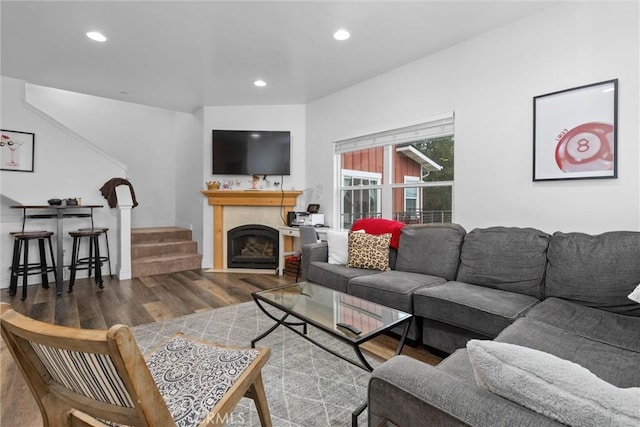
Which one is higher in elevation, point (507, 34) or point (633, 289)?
point (507, 34)

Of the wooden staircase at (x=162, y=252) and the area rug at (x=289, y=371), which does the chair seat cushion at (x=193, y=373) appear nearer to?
the area rug at (x=289, y=371)

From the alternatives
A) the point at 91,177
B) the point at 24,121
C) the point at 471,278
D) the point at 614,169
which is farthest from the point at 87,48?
the point at 614,169

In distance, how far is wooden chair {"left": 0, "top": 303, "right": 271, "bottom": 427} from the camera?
658 millimetres

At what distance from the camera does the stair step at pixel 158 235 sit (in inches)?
195

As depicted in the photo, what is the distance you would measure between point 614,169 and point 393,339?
6.57 ft

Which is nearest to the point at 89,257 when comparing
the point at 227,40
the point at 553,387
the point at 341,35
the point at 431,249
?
the point at 227,40

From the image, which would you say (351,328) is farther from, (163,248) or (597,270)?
(163,248)

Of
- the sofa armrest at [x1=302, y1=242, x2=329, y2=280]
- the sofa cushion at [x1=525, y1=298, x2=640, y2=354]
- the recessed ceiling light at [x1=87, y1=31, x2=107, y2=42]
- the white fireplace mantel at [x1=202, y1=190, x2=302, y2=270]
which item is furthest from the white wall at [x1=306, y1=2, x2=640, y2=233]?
the recessed ceiling light at [x1=87, y1=31, x2=107, y2=42]

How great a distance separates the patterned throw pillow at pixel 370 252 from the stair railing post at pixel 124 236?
327cm

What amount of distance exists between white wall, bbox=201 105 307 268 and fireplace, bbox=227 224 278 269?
384 mm

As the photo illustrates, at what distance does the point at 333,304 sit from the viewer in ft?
7.19

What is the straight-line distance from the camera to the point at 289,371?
A: 6.49 ft

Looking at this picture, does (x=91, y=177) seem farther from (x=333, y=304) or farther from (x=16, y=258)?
(x=333, y=304)

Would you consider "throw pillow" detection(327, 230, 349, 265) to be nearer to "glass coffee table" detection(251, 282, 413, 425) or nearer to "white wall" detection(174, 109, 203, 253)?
"glass coffee table" detection(251, 282, 413, 425)
